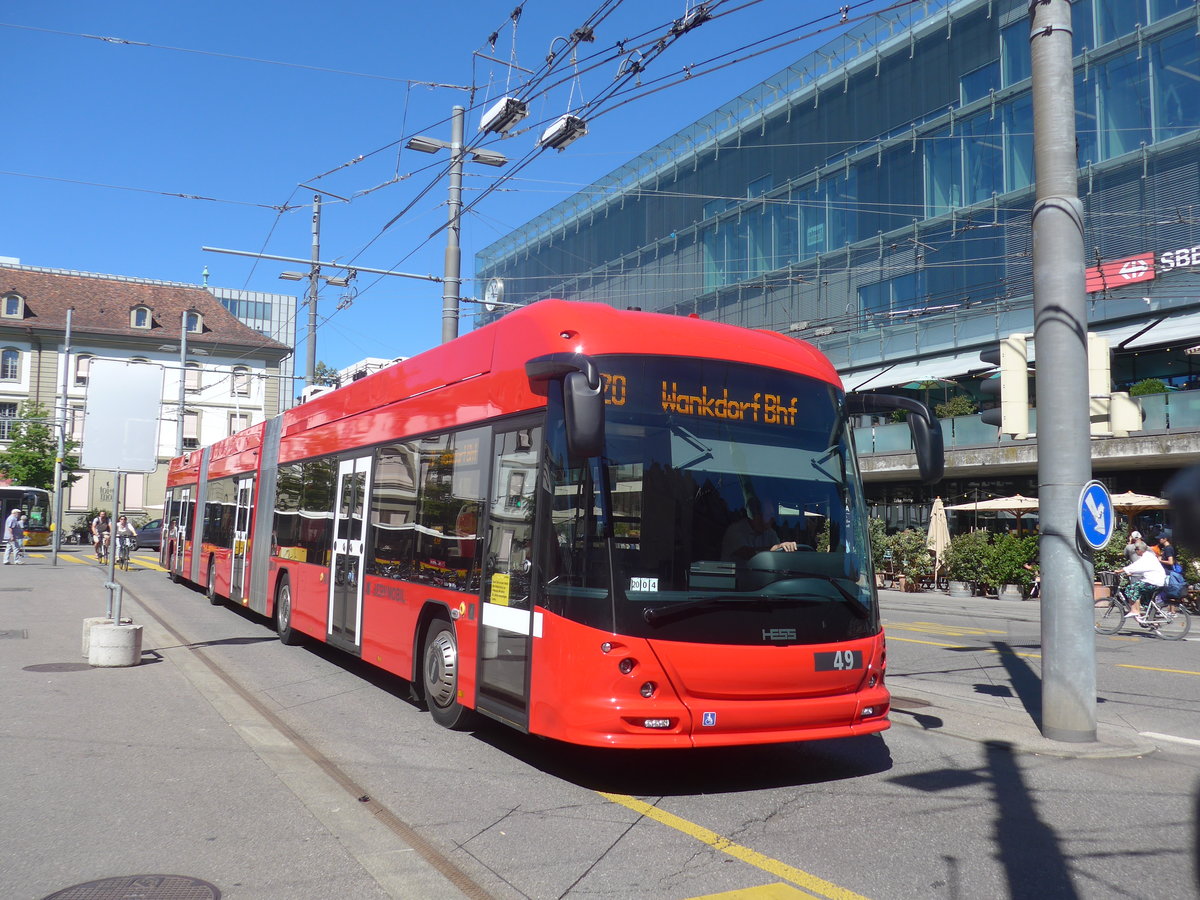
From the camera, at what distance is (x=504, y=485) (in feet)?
24.6

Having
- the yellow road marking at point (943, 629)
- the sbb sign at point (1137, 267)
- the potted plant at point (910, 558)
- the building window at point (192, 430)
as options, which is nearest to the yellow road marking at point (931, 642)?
the yellow road marking at point (943, 629)

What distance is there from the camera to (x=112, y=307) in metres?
66.5

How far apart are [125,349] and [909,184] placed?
49.2 metres

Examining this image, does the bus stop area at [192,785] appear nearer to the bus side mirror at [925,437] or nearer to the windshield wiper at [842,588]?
the windshield wiper at [842,588]

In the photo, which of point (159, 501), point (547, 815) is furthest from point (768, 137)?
point (159, 501)

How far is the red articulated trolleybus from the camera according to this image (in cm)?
625

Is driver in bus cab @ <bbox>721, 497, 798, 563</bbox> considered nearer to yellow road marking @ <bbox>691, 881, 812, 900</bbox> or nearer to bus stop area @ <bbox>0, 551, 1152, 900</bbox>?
yellow road marking @ <bbox>691, 881, 812, 900</bbox>

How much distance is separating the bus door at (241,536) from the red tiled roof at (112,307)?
47.6 m

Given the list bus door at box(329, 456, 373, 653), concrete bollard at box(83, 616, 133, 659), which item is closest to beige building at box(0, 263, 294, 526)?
concrete bollard at box(83, 616, 133, 659)

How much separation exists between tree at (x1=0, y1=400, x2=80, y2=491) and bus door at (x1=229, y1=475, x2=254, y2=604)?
1537 inches

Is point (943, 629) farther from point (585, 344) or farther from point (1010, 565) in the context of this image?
point (585, 344)

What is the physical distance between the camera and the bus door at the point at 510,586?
687 centimetres

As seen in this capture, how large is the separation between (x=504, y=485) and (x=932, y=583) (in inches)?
934

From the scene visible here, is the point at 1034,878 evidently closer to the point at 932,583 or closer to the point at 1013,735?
the point at 1013,735
